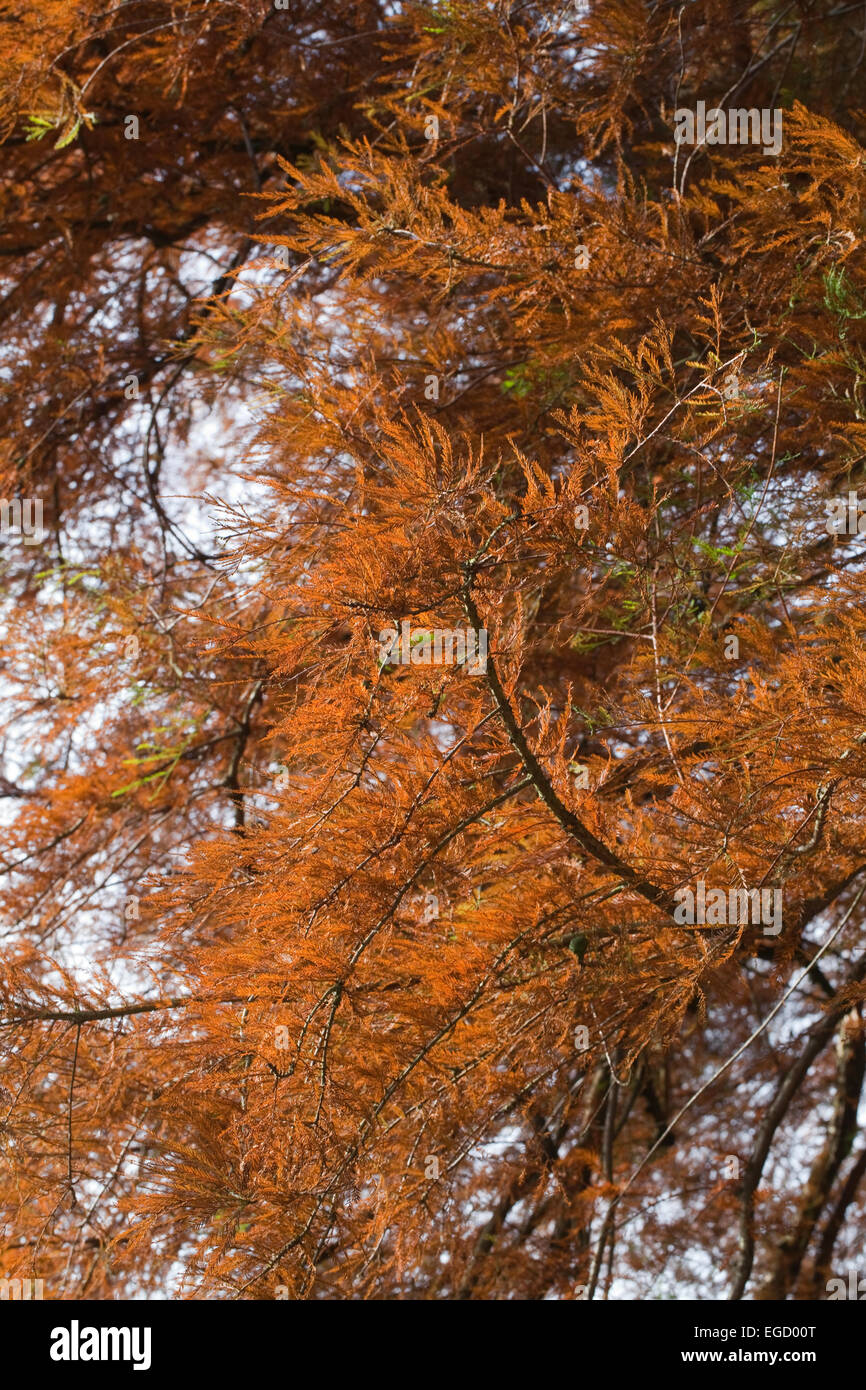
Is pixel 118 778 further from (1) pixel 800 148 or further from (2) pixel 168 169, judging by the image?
(1) pixel 800 148

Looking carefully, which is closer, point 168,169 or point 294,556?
point 294,556

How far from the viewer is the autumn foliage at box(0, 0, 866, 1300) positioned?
2.51 m

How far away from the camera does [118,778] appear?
5.07 m

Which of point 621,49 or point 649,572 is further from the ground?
point 621,49

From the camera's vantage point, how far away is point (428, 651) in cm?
236

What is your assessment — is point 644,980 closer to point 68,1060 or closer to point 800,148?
point 68,1060

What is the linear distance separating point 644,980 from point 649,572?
0.91 metres

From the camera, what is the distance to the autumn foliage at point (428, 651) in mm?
2508
